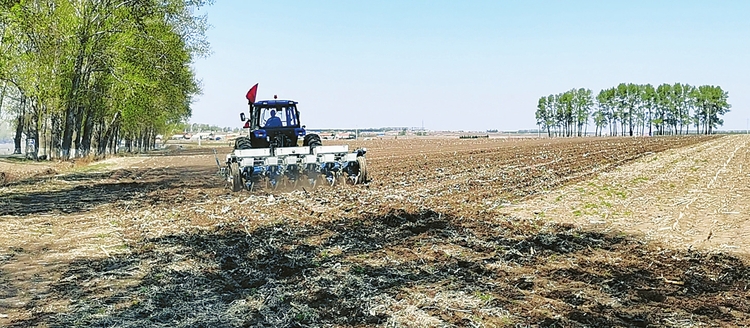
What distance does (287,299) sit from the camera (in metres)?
5.85

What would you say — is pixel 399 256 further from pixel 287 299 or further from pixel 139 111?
pixel 139 111

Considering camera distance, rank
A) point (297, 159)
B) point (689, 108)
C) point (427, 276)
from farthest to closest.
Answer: point (689, 108) → point (297, 159) → point (427, 276)

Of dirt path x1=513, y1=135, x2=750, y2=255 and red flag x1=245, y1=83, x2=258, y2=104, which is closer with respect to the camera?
dirt path x1=513, y1=135, x2=750, y2=255

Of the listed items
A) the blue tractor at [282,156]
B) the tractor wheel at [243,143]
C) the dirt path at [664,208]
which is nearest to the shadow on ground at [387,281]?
the dirt path at [664,208]

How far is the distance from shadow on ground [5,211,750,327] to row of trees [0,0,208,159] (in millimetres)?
17683

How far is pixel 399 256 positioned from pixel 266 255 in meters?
1.76

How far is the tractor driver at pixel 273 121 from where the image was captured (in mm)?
16580

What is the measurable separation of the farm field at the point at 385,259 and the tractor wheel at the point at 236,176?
16.9 inches

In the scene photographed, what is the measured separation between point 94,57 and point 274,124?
15985 millimetres

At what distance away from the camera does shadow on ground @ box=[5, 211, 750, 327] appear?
5.27 meters

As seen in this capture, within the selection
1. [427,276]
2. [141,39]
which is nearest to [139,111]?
[141,39]

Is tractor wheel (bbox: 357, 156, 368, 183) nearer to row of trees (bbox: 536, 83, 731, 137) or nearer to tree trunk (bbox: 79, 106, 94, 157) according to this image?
tree trunk (bbox: 79, 106, 94, 157)

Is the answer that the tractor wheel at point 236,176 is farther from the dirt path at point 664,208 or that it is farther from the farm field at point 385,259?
the dirt path at point 664,208

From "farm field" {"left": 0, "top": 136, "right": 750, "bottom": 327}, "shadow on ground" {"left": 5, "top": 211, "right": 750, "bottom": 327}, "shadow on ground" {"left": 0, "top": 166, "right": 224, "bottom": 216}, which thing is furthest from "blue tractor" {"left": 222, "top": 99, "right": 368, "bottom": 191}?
"shadow on ground" {"left": 5, "top": 211, "right": 750, "bottom": 327}
